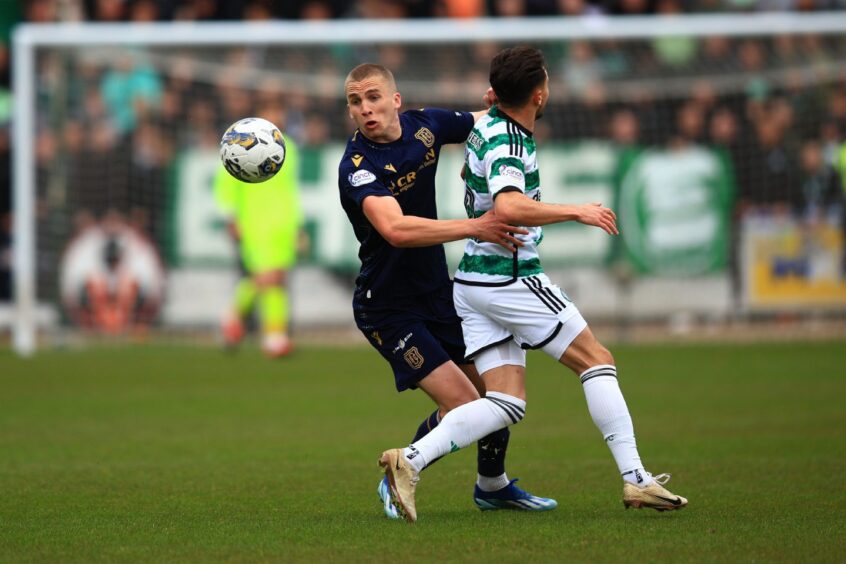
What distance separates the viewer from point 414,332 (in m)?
6.62

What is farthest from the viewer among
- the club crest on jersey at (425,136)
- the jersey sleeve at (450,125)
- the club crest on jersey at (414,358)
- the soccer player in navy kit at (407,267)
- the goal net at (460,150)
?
the goal net at (460,150)

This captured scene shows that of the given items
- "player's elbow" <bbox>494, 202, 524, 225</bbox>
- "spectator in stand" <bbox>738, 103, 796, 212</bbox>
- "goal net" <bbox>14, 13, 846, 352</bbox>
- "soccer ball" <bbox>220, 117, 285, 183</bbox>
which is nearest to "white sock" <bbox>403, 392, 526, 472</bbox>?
"player's elbow" <bbox>494, 202, 524, 225</bbox>

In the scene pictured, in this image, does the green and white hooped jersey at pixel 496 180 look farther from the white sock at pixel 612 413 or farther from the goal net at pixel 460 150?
the goal net at pixel 460 150

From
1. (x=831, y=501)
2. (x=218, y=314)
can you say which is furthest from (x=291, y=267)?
(x=831, y=501)

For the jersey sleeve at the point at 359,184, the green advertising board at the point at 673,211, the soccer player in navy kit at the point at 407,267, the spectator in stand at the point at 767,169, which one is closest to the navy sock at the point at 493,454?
the soccer player in navy kit at the point at 407,267

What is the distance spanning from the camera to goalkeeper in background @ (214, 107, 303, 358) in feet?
53.3

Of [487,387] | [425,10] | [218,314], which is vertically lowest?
[218,314]

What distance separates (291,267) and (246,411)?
699 centimetres

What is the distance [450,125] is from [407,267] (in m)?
0.73

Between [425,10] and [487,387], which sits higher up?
[425,10]

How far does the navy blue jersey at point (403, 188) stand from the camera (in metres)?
6.49

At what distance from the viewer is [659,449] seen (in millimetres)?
8898

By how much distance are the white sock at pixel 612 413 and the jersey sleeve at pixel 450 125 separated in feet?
4.45

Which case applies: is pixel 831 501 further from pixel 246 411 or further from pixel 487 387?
pixel 246 411
